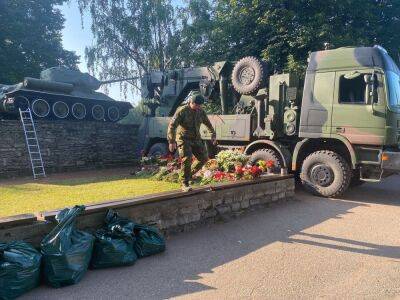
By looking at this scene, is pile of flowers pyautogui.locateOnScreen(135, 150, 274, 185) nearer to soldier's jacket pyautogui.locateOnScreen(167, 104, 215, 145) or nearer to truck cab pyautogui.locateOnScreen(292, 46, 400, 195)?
truck cab pyautogui.locateOnScreen(292, 46, 400, 195)

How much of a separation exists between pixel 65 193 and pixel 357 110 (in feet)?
22.3

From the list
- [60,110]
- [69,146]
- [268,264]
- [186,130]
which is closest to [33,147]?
[69,146]

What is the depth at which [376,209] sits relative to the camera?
8.32m

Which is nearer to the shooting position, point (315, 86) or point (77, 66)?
point (315, 86)

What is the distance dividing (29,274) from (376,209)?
7.01 metres

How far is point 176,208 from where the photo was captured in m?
6.08

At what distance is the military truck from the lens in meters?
8.75

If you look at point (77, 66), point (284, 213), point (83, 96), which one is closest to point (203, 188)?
point (284, 213)

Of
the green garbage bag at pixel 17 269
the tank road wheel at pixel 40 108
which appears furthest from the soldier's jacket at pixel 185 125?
the tank road wheel at pixel 40 108

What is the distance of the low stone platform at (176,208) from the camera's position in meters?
4.39

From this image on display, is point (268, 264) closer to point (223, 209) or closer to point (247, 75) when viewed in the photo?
point (223, 209)

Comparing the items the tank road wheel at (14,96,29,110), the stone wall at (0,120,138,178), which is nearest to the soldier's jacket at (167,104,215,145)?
the stone wall at (0,120,138,178)

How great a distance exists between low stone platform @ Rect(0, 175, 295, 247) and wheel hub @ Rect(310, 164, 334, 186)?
0.98 metres

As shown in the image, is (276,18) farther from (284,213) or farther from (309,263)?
(309,263)
